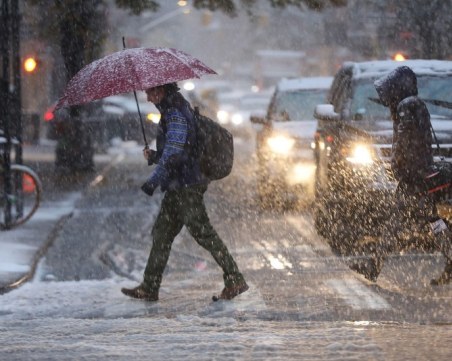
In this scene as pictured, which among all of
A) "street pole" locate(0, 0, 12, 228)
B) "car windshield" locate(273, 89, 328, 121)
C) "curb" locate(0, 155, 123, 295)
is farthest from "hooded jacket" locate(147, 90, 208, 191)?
"car windshield" locate(273, 89, 328, 121)

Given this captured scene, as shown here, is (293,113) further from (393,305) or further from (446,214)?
(393,305)

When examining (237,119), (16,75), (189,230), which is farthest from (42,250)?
(237,119)

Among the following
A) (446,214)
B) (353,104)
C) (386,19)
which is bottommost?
(446,214)

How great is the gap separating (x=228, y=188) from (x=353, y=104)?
6229 millimetres

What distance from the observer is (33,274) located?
31.7 ft

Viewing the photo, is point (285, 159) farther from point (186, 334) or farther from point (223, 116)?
point (223, 116)

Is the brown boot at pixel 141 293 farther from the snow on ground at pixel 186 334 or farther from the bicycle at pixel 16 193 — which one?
the bicycle at pixel 16 193

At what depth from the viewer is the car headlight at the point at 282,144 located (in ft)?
49.5

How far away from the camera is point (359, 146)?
10547mm

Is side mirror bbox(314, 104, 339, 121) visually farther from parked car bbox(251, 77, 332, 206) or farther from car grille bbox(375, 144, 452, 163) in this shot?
parked car bbox(251, 77, 332, 206)

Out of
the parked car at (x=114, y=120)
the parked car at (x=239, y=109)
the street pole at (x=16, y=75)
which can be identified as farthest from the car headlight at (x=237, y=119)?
the street pole at (x=16, y=75)

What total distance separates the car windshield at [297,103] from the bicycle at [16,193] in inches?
183

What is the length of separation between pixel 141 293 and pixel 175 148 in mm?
1200

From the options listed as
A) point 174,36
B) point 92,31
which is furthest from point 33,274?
point 174,36
